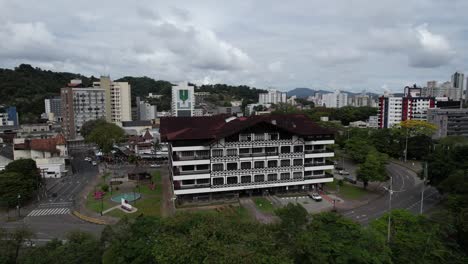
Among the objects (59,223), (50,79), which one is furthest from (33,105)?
A: (59,223)

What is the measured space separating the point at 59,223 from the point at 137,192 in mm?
13528

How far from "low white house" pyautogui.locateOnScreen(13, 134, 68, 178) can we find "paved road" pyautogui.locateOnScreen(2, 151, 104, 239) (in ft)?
10.0

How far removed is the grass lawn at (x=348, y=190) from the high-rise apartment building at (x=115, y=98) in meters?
83.9

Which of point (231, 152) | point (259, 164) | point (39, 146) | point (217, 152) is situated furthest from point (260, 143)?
point (39, 146)

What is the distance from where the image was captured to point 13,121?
4513 inches

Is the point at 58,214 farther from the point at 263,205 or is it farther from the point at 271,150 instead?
the point at 271,150

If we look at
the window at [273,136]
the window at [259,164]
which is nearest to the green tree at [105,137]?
the window at [259,164]

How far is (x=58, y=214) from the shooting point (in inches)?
1630

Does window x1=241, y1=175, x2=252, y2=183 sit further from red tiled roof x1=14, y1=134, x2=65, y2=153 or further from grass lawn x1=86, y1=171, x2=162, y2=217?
red tiled roof x1=14, y1=134, x2=65, y2=153

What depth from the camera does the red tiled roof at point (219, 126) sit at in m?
44.5

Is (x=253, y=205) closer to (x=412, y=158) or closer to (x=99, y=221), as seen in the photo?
(x=99, y=221)

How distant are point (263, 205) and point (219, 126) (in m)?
14.9

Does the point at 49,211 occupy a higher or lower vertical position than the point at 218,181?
lower

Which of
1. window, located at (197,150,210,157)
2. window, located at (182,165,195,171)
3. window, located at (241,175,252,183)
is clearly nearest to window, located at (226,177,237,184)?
window, located at (241,175,252,183)
